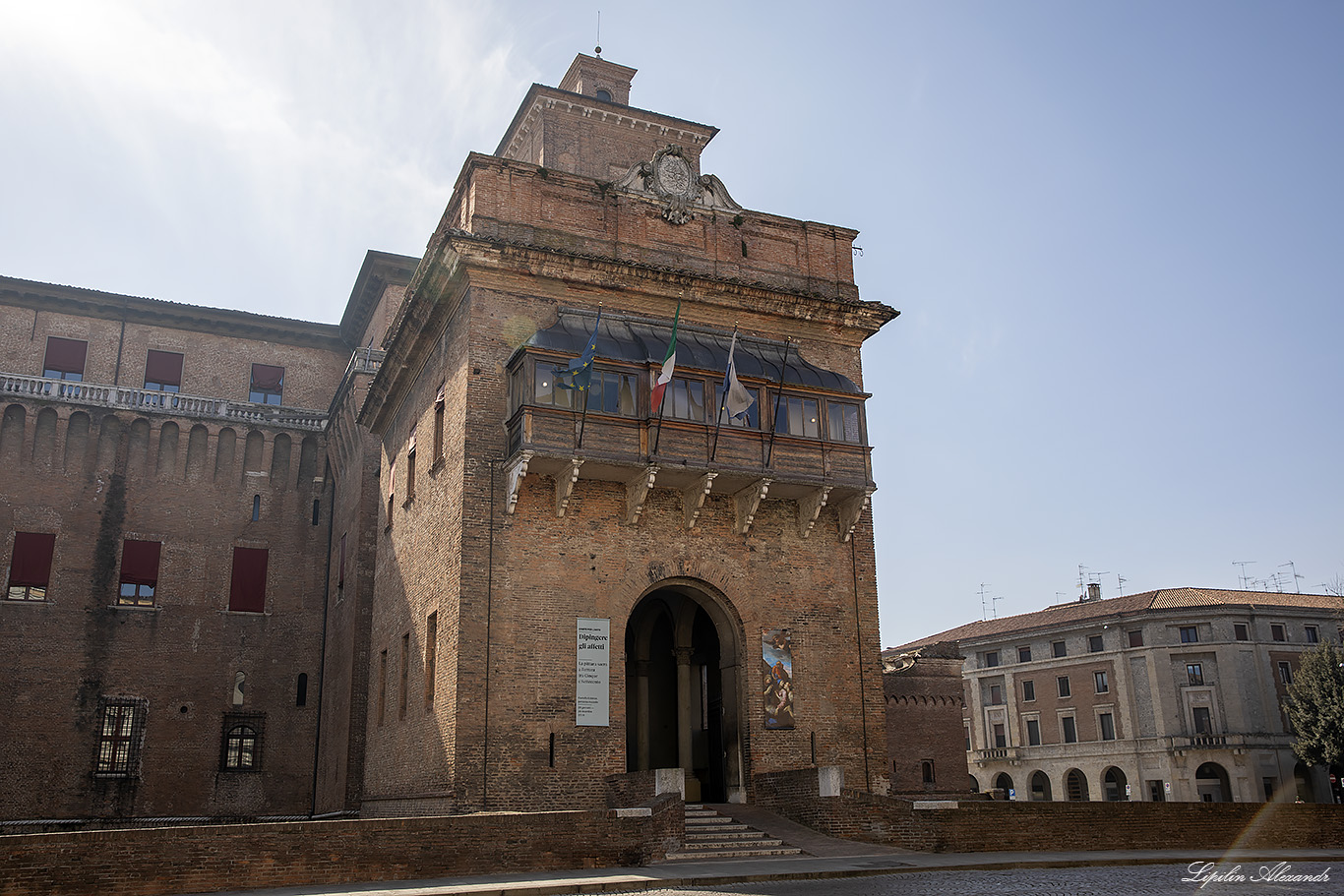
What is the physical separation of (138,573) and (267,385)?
8.43 m

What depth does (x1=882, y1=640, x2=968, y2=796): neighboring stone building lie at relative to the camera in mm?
31797

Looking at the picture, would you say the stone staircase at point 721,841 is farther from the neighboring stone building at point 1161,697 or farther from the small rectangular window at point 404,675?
the neighboring stone building at point 1161,697

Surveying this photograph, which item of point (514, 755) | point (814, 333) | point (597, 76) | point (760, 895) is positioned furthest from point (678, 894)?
point (597, 76)

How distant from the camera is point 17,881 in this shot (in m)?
12.7

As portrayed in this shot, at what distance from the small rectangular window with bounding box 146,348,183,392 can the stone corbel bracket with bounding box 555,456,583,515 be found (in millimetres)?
22202

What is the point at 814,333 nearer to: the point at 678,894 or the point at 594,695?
the point at 594,695

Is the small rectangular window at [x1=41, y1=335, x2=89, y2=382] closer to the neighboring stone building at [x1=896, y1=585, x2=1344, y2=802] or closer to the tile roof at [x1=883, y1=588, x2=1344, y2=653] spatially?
the neighboring stone building at [x1=896, y1=585, x2=1344, y2=802]

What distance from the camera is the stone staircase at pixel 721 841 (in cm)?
1753

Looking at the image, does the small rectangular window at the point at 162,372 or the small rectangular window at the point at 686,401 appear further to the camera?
the small rectangular window at the point at 162,372

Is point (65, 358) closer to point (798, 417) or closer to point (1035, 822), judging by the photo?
point (798, 417)

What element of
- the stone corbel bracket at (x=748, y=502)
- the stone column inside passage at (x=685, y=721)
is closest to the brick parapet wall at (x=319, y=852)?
the stone corbel bracket at (x=748, y=502)

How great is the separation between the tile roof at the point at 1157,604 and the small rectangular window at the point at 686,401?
4775cm

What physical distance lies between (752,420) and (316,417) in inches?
814

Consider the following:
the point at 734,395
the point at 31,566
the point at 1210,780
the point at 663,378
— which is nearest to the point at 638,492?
the point at 663,378
